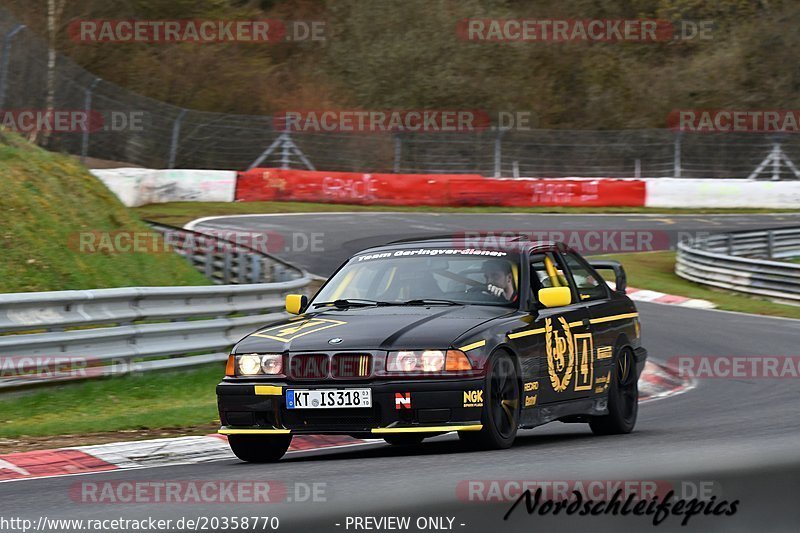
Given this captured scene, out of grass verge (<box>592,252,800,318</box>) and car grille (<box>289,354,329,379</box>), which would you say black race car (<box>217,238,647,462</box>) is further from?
grass verge (<box>592,252,800,318</box>)

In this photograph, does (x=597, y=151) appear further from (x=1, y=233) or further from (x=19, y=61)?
(x=1, y=233)

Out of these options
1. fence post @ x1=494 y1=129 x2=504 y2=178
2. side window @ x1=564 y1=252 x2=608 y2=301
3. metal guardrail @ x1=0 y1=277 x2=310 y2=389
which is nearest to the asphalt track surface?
side window @ x1=564 y1=252 x2=608 y2=301

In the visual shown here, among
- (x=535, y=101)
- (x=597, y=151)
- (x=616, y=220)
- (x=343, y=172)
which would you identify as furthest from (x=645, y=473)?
(x=535, y=101)

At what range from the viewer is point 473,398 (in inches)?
279

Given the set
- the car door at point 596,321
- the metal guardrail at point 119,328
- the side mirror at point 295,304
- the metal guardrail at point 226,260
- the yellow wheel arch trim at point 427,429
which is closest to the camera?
the yellow wheel arch trim at point 427,429

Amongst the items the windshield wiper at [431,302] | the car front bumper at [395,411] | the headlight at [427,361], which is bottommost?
the car front bumper at [395,411]

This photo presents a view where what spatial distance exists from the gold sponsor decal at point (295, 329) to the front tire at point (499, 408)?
1.01 m

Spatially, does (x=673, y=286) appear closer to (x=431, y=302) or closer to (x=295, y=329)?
(x=431, y=302)

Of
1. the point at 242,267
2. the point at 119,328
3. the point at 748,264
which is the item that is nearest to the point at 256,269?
the point at 242,267

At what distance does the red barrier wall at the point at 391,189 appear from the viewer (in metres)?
33.0

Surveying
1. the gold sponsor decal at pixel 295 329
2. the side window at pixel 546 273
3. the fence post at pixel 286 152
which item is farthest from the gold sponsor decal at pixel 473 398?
the fence post at pixel 286 152

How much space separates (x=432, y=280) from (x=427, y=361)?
1.23 meters

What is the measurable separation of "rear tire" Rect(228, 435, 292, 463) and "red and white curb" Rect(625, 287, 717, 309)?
14903 mm

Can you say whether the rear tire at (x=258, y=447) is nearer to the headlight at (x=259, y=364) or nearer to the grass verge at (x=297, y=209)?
the headlight at (x=259, y=364)
